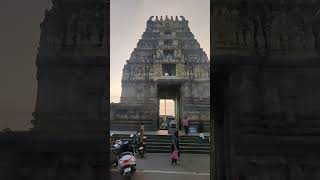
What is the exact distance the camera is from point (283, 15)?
6.15 meters

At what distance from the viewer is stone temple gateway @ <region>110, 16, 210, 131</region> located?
90.0ft

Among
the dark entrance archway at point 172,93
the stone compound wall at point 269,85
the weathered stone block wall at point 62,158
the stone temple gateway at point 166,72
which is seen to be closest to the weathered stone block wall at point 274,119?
the stone compound wall at point 269,85

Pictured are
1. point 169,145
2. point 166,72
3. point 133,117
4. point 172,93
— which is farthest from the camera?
point 172,93

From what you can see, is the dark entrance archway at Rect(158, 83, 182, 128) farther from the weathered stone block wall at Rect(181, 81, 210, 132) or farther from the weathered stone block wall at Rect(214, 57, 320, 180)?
the weathered stone block wall at Rect(214, 57, 320, 180)

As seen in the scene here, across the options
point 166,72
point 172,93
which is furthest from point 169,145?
point 172,93

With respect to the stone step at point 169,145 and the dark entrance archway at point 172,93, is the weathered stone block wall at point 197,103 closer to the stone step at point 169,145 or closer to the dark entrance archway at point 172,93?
the dark entrance archway at point 172,93

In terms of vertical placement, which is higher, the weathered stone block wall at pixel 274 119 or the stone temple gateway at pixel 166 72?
the stone temple gateway at pixel 166 72

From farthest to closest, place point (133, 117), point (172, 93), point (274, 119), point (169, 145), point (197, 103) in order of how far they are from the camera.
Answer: point (172, 93) → point (197, 103) → point (133, 117) → point (169, 145) → point (274, 119)

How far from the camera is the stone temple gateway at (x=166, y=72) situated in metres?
27.4

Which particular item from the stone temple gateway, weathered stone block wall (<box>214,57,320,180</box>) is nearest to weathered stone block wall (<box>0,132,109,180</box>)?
weathered stone block wall (<box>214,57,320,180</box>)

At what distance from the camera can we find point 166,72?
29.0m

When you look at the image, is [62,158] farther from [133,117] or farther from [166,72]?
[166,72]

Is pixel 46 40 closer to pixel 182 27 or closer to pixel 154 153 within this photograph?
pixel 154 153

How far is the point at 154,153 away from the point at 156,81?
11030 mm
